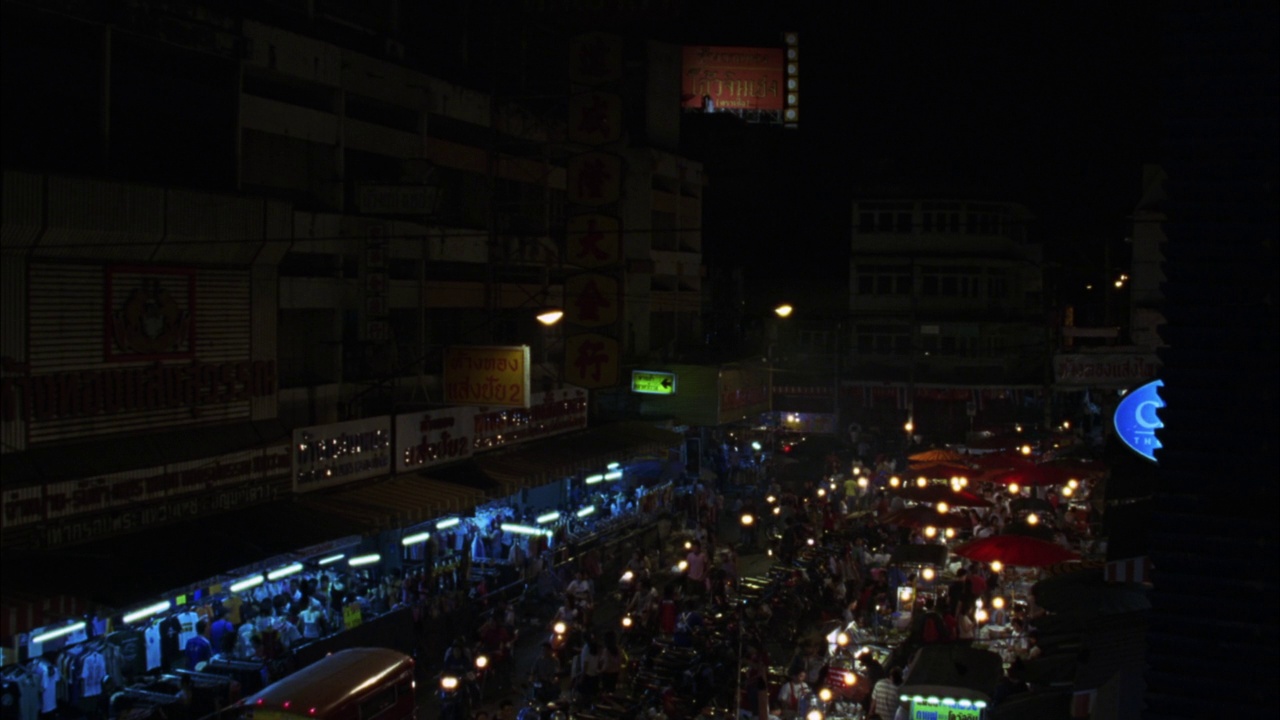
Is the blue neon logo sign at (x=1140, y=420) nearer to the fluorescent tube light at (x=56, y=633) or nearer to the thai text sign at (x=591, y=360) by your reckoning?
the fluorescent tube light at (x=56, y=633)

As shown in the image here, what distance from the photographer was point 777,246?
59.4m

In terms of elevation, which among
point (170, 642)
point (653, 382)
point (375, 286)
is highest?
point (375, 286)

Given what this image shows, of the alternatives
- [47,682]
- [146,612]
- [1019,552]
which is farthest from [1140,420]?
[47,682]

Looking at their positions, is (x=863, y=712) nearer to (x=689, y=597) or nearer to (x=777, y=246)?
(x=689, y=597)

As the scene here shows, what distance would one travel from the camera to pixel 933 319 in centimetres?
5319

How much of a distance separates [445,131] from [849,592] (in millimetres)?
14303

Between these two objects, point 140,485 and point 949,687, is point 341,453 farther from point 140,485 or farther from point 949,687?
point 949,687

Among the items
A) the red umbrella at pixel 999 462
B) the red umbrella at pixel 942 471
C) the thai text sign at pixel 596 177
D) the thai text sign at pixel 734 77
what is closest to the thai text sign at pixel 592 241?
the thai text sign at pixel 596 177

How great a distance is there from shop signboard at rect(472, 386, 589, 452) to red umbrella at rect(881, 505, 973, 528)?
→ 28.2 ft

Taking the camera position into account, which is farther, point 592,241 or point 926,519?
point 592,241

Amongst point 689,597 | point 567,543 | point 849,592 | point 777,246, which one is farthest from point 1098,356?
point 777,246

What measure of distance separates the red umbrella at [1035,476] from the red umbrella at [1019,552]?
6.88m

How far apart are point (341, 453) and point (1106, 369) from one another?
1591 cm

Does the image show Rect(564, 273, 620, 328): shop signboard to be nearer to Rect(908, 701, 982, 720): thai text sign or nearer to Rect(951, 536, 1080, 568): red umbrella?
Rect(951, 536, 1080, 568): red umbrella
